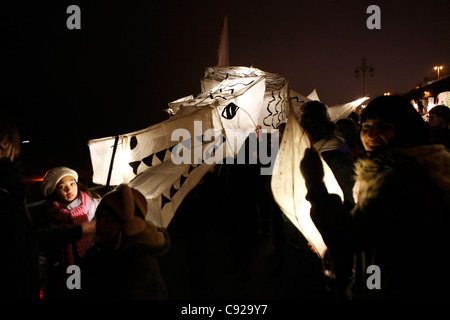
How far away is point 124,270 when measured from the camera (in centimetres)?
171

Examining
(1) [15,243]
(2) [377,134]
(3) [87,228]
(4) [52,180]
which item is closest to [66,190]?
(4) [52,180]

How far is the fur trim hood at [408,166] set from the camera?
995mm

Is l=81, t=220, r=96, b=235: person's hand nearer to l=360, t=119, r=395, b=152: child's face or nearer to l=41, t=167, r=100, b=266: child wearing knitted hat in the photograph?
l=41, t=167, r=100, b=266: child wearing knitted hat

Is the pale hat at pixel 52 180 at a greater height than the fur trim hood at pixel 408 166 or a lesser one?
lesser

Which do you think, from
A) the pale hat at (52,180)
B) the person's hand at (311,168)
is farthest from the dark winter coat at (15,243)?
the person's hand at (311,168)

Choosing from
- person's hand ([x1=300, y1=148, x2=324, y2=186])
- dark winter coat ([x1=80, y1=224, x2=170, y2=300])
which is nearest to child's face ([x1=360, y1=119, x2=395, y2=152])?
person's hand ([x1=300, y1=148, x2=324, y2=186])

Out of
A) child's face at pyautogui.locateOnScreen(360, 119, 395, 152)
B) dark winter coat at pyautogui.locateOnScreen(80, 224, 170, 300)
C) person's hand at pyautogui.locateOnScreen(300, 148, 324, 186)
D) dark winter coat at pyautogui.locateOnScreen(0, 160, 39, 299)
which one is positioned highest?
child's face at pyautogui.locateOnScreen(360, 119, 395, 152)

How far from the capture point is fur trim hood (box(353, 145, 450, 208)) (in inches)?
39.2

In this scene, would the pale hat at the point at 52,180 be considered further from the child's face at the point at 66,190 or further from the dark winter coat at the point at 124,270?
the dark winter coat at the point at 124,270

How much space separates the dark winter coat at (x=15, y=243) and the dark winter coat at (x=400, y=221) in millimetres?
1598

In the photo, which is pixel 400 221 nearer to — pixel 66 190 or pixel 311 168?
pixel 311 168

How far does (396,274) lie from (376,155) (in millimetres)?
537
